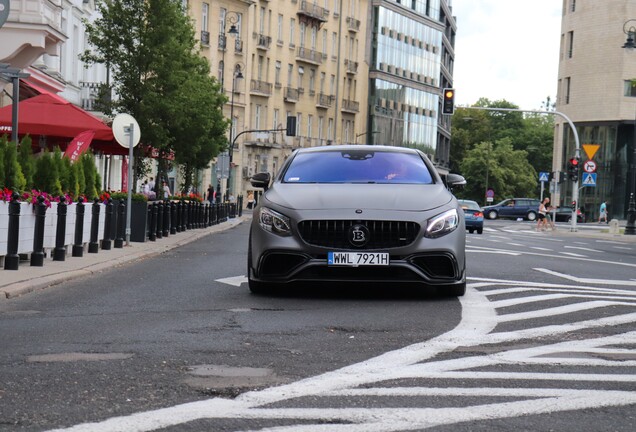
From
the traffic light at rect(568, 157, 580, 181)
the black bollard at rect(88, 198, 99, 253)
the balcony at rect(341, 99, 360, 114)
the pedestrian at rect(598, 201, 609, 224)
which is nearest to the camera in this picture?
the black bollard at rect(88, 198, 99, 253)

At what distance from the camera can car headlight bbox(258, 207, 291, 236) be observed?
41.4 ft

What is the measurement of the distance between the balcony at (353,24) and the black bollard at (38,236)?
320 ft

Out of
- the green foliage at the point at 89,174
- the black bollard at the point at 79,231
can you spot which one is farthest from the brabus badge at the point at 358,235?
the green foliage at the point at 89,174

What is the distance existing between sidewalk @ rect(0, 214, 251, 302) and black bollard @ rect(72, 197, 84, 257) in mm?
140

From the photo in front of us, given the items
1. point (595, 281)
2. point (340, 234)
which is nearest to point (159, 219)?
point (595, 281)

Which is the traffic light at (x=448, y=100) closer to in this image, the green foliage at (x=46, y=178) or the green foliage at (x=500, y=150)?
the green foliage at (x=46, y=178)

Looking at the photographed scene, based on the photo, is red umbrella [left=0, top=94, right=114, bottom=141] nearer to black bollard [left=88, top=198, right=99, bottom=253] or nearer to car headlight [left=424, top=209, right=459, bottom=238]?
black bollard [left=88, top=198, right=99, bottom=253]

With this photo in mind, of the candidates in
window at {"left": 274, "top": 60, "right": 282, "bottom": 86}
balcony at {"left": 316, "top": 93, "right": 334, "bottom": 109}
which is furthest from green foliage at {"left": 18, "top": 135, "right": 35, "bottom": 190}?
balcony at {"left": 316, "top": 93, "right": 334, "bottom": 109}

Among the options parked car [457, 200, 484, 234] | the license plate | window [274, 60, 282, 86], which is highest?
window [274, 60, 282, 86]

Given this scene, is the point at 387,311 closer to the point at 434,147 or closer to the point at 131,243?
the point at 131,243

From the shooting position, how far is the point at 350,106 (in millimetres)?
114938

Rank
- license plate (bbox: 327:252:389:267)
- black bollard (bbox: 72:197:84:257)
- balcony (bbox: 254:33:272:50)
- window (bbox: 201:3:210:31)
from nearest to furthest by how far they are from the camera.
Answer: license plate (bbox: 327:252:389:267), black bollard (bbox: 72:197:84:257), window (bbox: 201:3:210:31), balcony (bbox: 254:33:272:50)

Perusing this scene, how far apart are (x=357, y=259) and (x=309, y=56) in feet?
309

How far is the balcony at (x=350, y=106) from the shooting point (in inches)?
4466
